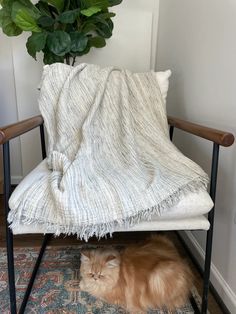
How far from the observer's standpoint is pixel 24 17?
1.26 metres

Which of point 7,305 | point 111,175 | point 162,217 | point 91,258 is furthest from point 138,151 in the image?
point 7,305

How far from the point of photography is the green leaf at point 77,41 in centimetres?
136

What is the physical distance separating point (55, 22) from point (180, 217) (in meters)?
1.09

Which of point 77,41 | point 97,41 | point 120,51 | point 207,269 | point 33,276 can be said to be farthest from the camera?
point 120,51

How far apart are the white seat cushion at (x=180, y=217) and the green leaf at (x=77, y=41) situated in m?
0.82

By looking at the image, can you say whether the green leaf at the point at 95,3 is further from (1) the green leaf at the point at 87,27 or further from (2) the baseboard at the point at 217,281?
(2) the baseboard at the point at 217,281

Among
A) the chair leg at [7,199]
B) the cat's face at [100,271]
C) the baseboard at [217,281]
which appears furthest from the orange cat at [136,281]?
the chair leg at [7,199]

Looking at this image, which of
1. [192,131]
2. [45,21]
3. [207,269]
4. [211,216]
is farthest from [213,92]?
[45,21]

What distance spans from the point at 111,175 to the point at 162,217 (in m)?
0.19

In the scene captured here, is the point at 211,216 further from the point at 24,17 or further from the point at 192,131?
the point at 24,17

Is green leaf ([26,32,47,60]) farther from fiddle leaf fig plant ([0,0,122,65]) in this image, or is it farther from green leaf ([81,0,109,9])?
green leaf ([81,0,109,9])

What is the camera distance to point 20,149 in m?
1.88

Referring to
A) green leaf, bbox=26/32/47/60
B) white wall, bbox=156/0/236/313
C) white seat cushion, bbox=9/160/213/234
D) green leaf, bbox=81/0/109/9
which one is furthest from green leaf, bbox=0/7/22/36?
white seat cushion, bbox=9/160/213/234

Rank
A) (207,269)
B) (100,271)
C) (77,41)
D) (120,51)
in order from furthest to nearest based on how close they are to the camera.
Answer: (120,51), (77,41), (100,271), (207,269)
